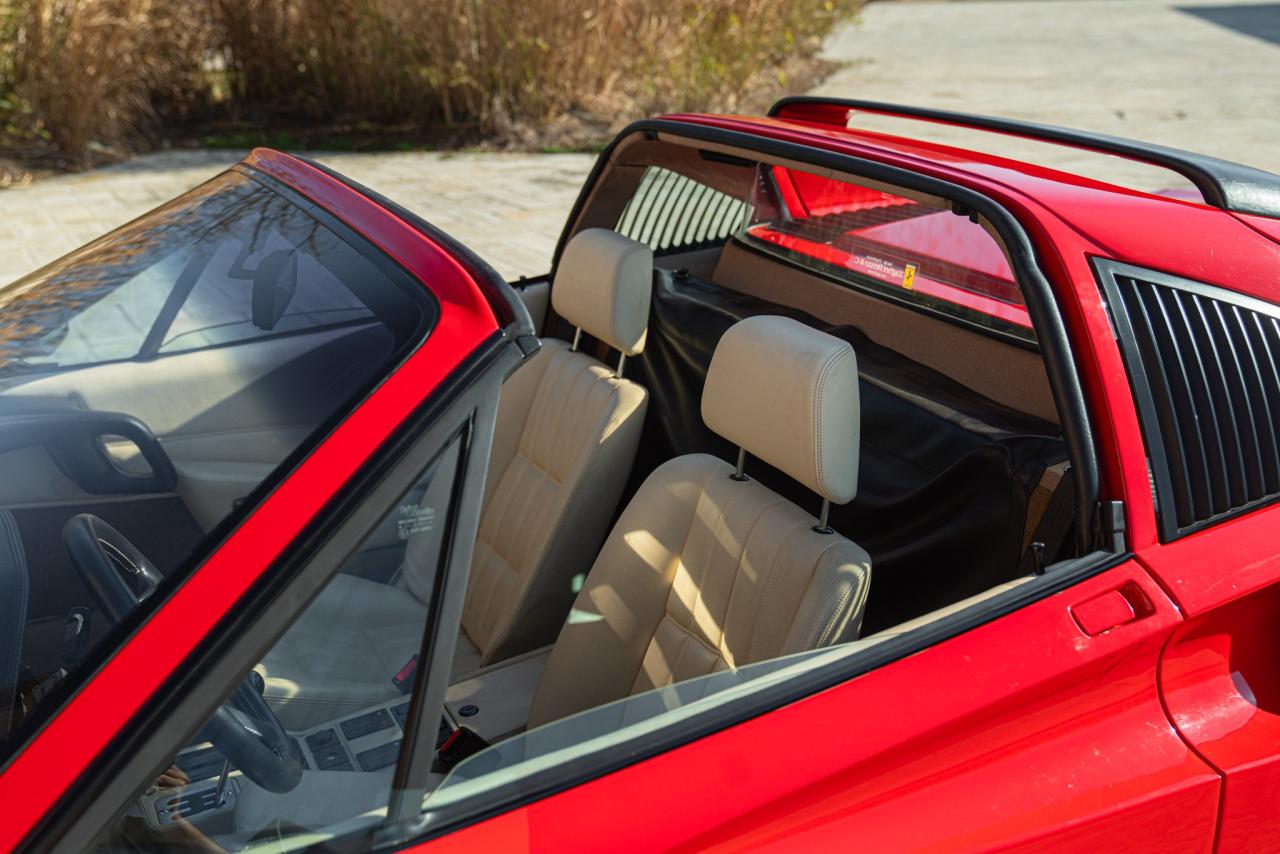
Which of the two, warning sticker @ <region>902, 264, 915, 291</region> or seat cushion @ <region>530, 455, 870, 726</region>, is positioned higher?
warning sticker @ <region>902, 264, 915, 291</region>

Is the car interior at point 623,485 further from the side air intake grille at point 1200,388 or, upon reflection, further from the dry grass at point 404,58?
the dry grass at point 404,58

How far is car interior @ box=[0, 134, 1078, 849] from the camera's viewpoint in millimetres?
1240

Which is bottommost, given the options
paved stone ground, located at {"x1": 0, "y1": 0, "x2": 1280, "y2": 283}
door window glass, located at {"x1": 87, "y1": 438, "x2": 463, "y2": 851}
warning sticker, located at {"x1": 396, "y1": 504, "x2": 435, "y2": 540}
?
paved stone ground, located at {"x1": 0, "y1": 0, "x2": 1280, "y2": 283}

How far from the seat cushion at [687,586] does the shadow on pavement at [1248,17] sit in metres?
17.2

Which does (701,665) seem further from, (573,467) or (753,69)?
(753,69)

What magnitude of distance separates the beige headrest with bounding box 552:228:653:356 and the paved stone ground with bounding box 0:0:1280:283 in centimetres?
406

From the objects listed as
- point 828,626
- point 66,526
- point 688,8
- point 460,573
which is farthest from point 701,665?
point 688,8

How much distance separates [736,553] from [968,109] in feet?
33.6

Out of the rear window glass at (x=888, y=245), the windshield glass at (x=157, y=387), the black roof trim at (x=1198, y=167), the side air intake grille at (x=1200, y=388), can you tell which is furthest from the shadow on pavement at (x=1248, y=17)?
the windshield glass at (x=157, y=387)

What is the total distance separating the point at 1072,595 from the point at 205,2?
11.8 m

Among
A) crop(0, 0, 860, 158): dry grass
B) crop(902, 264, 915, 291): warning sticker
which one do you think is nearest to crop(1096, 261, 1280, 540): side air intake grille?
crop(902, 264, 915, 291): warning sticker

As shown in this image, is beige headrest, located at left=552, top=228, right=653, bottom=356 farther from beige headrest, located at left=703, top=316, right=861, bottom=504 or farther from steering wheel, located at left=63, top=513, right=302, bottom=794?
steering wheel, located at left=63, top=513, right=302, bottom=794

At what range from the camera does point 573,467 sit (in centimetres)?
265

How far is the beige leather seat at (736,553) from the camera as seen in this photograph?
1.82 meters
